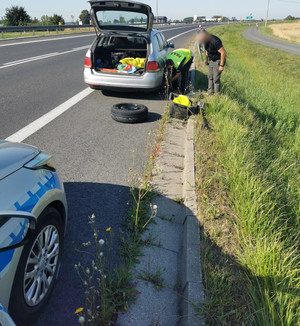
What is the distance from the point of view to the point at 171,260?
9.36ft

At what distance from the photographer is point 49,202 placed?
7.29 ft

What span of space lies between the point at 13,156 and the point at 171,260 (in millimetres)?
1629

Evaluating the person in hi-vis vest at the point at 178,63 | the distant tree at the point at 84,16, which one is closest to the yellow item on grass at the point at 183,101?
the person in hi-vis vest at the point at 178,63

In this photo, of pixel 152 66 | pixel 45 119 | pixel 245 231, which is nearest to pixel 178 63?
pixel 152 66

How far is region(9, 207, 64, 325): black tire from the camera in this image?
6.10 feet

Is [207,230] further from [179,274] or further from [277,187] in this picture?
[277,187]

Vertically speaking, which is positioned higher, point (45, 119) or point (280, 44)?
point (45, 119)

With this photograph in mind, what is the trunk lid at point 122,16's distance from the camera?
700 centimetres

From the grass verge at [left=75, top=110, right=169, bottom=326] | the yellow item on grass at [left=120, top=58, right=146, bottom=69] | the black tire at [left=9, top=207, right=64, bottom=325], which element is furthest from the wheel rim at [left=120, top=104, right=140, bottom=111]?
the black tire at [left=9, top=207, right=64, bottom=325]

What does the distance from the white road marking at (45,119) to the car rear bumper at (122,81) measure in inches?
23.8

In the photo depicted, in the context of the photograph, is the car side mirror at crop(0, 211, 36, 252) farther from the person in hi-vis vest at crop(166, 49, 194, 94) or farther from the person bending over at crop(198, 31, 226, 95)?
the person bending over at crop(198, 31, 226, 95)

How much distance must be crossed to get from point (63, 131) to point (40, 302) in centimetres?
379

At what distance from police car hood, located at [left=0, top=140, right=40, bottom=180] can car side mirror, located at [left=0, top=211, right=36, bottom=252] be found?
317mm

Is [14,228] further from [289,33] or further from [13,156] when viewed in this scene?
[289,33]
